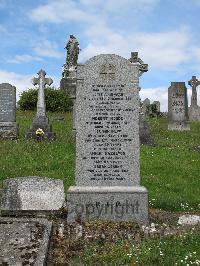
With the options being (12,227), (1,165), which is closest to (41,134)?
(1,165)

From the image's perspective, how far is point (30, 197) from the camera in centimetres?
818

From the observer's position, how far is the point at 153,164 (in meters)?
13.2

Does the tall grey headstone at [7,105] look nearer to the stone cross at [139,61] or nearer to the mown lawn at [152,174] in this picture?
the mown lawn at [152,174]

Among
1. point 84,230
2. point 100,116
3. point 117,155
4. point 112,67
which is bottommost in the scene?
point 84,230

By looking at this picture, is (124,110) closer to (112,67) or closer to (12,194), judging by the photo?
(112,67)

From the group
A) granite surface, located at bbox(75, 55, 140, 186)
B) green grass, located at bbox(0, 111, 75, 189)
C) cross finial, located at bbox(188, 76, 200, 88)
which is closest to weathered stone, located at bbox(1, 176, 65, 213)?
granite surface, located at bbox(75, 55, 140, 186)

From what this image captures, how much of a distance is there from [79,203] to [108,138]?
3.77 ft

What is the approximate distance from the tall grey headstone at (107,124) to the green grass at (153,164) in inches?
58.5

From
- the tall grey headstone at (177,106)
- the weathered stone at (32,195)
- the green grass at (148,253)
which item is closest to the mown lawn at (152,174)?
the green grass at (148,253)

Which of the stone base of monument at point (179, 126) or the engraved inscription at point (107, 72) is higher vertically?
the engraved inscription at point (107, 72)

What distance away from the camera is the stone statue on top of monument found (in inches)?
1284

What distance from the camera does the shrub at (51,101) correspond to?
29938 millimetres

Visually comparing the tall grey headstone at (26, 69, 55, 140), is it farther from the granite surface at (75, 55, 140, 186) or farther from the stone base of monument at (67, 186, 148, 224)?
the stone base of monument at (67, 186, 148, 224)

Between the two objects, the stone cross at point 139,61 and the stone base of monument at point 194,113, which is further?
the stone base of monument at point 194,113
